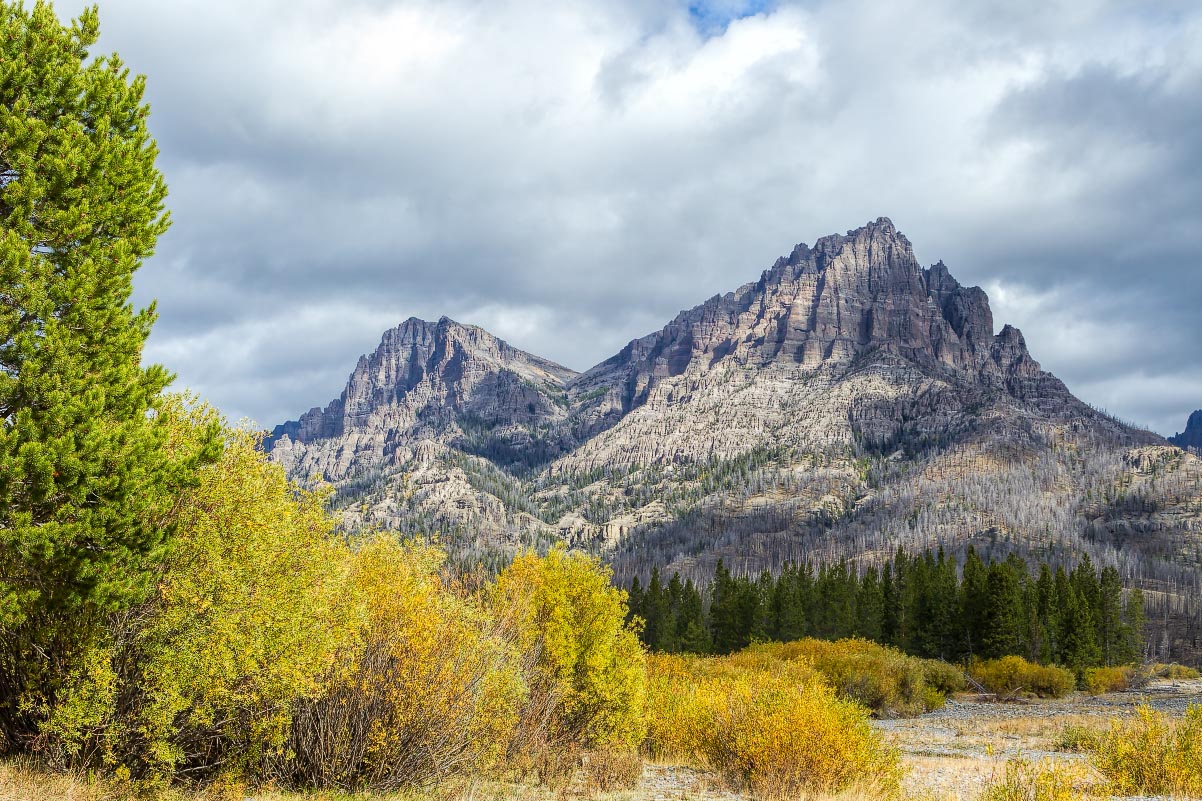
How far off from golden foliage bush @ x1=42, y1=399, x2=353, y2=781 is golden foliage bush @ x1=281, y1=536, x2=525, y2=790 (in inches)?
34.0

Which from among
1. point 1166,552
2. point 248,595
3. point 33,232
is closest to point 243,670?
point 248,595

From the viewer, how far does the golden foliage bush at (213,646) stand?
43.9 feet

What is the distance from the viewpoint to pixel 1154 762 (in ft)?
55.5

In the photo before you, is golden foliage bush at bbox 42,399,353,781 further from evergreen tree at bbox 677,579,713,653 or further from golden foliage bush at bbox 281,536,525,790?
evergreen tree at bbox 677,579,713,653

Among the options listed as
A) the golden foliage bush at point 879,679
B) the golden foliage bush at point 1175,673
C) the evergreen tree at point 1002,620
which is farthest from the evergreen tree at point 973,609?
the golden foliage bush at point 1175,673

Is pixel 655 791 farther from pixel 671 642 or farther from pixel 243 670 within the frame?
pixel 671 642

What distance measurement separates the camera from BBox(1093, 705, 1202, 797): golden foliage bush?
1636 cm

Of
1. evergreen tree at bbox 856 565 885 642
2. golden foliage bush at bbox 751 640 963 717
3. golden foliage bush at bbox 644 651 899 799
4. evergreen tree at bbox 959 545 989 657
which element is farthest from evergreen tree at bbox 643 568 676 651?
golden foliage bush at bbox 644 651 899 799

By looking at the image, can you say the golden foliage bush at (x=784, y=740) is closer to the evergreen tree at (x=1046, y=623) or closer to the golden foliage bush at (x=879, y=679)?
the golden foliage bush at (x=879, y=679)

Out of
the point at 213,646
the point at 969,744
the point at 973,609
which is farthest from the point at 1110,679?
the point at 213,646

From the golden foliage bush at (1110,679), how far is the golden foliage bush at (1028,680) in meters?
5.70

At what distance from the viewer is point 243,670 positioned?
13914 mm

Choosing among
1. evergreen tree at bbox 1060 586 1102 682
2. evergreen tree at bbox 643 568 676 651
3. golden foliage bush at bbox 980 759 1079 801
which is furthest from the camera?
evergreen tree at bbox 643 568 676 651

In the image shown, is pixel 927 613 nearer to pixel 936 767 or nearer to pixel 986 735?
pixel 986 735
